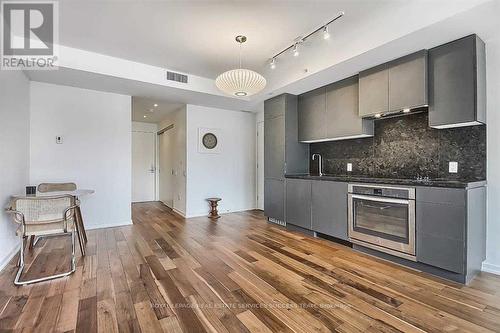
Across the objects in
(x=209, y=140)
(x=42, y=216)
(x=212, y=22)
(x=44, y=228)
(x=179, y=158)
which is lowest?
(x=44, y=228)

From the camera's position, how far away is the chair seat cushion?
2.41 m

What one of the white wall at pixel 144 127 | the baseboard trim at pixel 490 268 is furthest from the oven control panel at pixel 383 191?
the white wall at pixel 144 127

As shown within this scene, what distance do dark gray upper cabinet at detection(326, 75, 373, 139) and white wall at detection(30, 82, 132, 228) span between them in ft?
12.2

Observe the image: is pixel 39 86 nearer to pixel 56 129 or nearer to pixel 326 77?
pixel 56 129

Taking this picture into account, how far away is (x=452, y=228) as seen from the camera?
2.26m

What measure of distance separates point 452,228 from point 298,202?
2.06 metres

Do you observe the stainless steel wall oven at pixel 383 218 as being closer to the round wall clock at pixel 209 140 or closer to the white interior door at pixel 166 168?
the round wall clock at pixel 209 140

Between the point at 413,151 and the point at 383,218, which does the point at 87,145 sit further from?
the point at 413,151

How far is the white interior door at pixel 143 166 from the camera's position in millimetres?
7332

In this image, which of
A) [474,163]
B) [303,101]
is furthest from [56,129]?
Result: [474,163]

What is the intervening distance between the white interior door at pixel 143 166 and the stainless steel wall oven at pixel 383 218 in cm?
634

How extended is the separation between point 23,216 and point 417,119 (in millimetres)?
4624

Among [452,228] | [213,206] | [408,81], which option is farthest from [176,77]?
[452,228]

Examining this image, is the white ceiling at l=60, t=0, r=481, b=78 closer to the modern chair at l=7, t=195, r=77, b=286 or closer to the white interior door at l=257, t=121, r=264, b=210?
the modern chair at l=7, t=195, r=77, b=286
